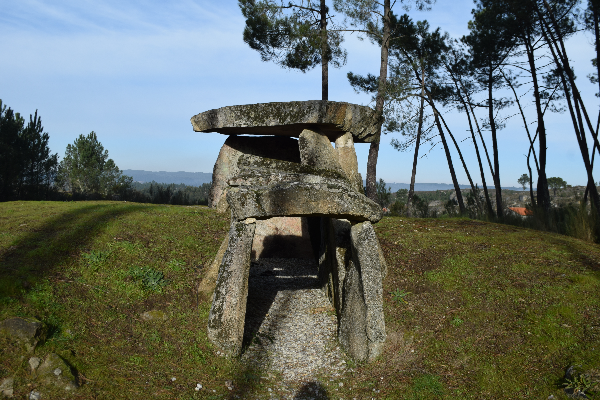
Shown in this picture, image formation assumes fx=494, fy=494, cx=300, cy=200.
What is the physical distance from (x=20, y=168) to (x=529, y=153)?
22152 millimetres

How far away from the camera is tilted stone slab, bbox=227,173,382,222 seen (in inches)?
243

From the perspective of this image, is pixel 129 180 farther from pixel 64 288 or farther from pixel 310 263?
pixel 64 288

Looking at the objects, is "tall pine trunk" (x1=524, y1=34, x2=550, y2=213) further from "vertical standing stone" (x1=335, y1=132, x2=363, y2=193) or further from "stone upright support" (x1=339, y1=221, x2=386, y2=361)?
"stone upright support" (x1=339, y1=221, x2=386, y2=361)

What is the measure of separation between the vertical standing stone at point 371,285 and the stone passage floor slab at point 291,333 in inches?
21.6

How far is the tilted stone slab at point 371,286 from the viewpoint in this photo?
6.32m

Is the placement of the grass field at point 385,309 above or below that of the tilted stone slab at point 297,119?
below

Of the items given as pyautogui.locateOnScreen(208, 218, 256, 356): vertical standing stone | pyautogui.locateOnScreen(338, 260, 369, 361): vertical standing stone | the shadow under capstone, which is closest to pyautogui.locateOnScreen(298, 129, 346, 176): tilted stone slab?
the shadow under capstone

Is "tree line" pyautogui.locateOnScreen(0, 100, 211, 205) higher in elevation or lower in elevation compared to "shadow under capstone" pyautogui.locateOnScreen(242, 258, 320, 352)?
higher

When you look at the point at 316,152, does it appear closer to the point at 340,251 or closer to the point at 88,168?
the point at 340,251

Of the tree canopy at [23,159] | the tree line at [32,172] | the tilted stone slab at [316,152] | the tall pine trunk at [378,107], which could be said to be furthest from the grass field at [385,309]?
the tree canopy at [23,159]

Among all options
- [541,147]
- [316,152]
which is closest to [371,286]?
[316,152]

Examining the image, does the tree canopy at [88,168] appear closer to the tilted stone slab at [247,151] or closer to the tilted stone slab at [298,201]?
the tilted stone slab at [247,151]

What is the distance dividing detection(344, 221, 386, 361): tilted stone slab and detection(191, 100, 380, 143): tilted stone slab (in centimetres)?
328

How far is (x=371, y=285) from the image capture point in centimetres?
638
